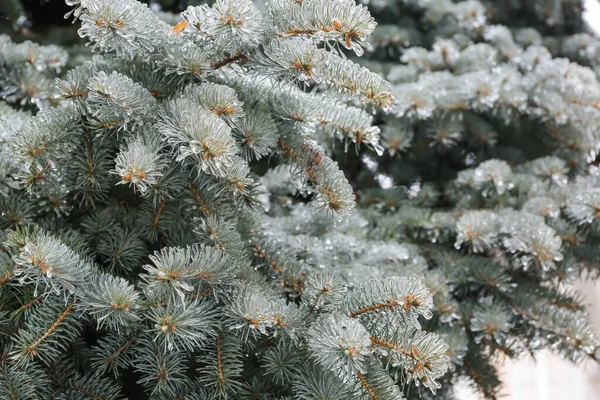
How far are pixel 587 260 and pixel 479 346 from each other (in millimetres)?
237

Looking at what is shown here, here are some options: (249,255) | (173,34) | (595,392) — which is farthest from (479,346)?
(595,392)

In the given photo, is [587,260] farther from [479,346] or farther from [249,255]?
[249,255]

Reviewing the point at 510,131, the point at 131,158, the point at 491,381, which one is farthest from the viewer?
the point at 510,131

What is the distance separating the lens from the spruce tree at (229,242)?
0.60 meters

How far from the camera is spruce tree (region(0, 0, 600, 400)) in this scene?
60 cm

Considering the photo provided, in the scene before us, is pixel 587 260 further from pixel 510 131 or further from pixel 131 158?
pixel 131 158

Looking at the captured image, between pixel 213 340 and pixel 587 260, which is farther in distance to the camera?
pixel 587 260

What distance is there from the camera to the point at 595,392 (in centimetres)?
386

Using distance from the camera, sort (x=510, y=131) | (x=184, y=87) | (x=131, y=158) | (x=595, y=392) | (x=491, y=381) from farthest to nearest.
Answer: (x=595, y=392) < (x=510, y=131) < (x=491, y=381) < (x=184, y=87) < (x=131, y=158)

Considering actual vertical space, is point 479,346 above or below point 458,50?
below

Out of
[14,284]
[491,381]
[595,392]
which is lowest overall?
[595,392]

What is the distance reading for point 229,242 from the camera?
0.68 metres

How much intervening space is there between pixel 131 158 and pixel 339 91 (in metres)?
0.23

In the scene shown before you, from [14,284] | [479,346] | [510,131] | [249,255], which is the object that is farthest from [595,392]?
[14,284]
